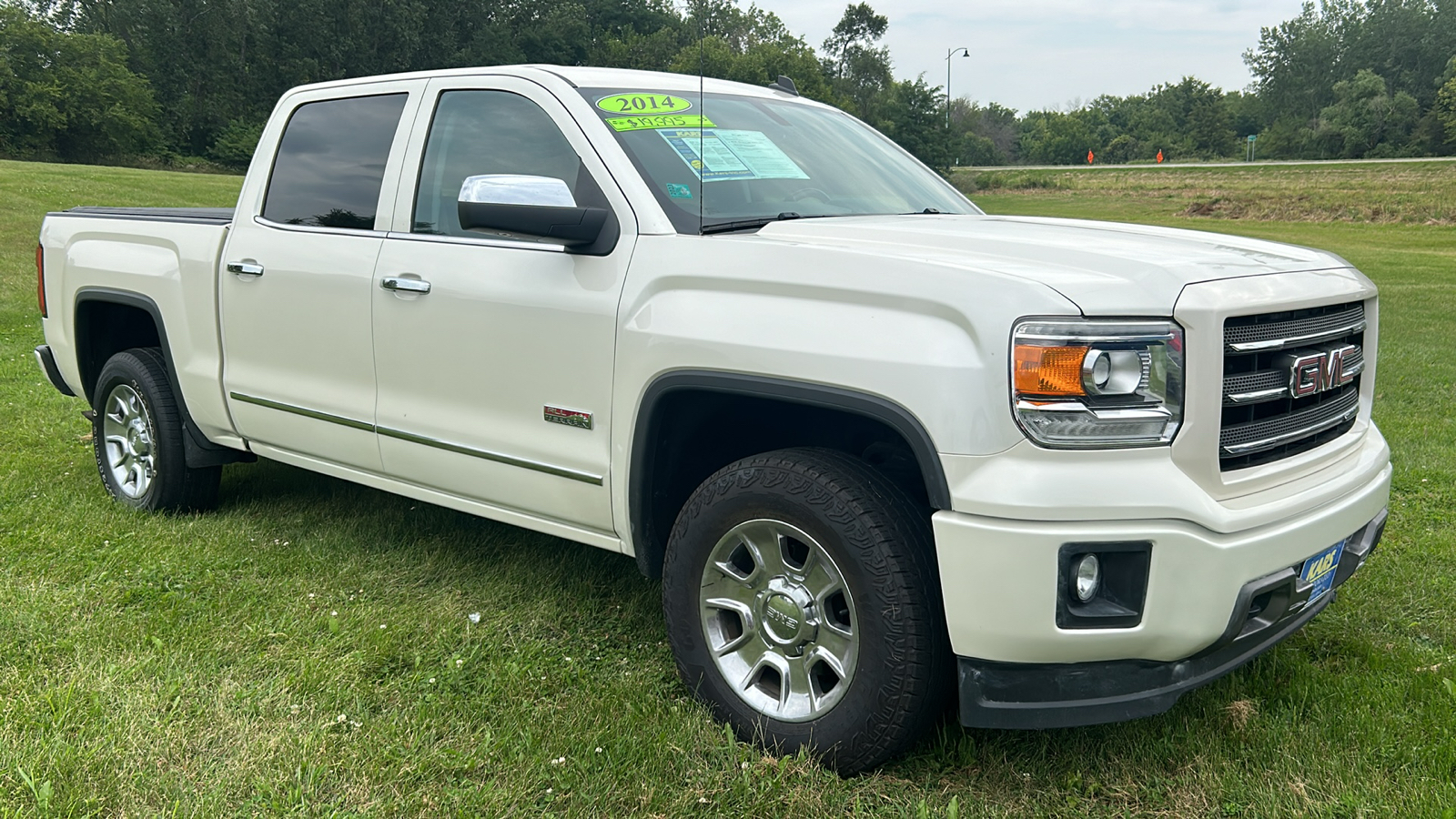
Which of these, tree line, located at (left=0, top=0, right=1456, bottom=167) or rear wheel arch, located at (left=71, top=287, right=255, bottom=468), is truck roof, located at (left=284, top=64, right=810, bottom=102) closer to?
rear wheel arch, located at (left=71, top=287, right=255, bottom=468)

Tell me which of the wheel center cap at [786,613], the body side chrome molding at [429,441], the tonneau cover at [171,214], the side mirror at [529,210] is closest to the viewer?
the wheel center cap at [786,613]

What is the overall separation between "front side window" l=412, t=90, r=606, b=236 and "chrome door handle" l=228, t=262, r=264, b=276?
0.87 m

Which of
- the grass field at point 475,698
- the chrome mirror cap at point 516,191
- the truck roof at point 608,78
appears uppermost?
the truck roof at point 608,78

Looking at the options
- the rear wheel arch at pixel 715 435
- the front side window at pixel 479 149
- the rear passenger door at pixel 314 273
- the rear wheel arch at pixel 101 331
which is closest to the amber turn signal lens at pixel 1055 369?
the rear wheel arch at pixel 715 435

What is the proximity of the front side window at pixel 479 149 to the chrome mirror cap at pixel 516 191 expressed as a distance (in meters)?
0.32

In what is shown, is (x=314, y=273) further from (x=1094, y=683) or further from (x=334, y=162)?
(x=1094, y=683)

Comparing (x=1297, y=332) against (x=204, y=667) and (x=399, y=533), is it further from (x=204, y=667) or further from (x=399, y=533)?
(x=399, y=533)

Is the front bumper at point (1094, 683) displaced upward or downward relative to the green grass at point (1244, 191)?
downward

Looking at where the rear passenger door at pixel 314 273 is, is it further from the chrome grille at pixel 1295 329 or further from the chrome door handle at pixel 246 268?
the chrome grille at pixel 1295 329

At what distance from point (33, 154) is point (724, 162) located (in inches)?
2262

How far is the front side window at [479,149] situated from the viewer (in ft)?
11.9

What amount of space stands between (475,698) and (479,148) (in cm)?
183

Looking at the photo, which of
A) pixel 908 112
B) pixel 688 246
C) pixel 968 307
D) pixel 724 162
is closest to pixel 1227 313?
pixel 968 307

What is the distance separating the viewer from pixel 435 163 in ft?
12.9
